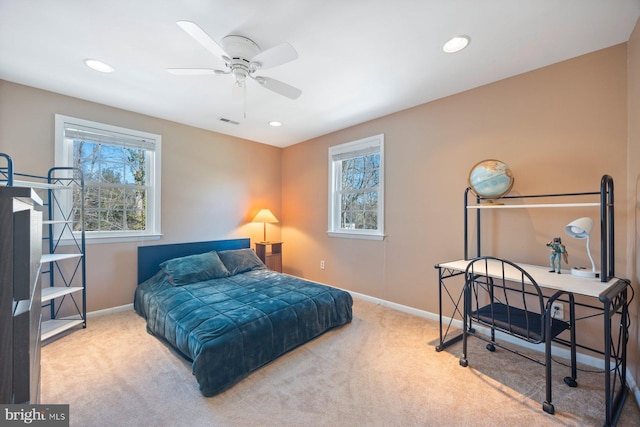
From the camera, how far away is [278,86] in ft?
7.02

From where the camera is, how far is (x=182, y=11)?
5.50 ft

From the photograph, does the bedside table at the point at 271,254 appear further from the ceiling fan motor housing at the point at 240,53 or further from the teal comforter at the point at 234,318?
the ceiling fan motor housing at the point at 240,53

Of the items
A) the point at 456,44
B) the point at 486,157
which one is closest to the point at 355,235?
the point at 486,157

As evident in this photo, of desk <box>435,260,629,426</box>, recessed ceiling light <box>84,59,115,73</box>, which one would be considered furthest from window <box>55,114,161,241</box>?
desk <box>435,260,629,426</box>

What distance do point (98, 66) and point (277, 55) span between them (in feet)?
5.76

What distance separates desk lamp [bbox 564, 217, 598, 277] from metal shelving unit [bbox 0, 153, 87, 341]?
4352 mm

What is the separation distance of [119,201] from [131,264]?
802 millimetres

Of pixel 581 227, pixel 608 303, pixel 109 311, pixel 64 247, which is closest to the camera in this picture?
pixel 608 303

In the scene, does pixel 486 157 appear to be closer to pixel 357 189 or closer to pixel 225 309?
pixel 357 189

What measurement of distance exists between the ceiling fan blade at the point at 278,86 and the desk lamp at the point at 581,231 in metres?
2.30

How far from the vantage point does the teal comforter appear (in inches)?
73.5

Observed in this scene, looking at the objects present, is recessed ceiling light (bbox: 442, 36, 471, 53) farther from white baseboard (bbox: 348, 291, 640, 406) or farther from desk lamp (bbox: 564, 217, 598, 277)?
white baseboard (bbox: 348, 291, 640, 406)

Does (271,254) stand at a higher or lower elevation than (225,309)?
higher

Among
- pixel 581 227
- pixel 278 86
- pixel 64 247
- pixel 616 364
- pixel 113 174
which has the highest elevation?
pixel 278 86
